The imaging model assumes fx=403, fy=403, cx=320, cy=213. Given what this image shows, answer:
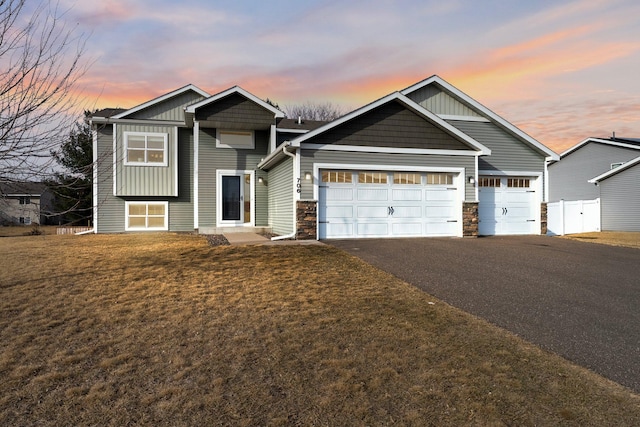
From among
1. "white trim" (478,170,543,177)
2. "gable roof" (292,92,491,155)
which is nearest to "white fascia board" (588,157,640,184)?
"white trim" (478,170,543,177)

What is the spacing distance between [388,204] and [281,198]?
377 cm

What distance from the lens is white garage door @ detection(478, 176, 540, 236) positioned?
583 inches

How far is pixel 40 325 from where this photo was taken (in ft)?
15.8

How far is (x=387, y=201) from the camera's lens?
13.0 m

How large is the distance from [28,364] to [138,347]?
93 centimetres

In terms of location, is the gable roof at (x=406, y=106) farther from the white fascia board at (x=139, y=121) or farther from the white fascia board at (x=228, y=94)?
the white fascia board at (x=139, y=121)

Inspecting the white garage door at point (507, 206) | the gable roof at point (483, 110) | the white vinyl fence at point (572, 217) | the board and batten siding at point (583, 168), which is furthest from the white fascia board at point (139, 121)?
the board and batten siding at point (583, 168)

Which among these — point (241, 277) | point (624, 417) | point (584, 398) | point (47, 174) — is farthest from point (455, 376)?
point (47, 174)

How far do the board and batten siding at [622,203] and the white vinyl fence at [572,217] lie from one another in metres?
1.72

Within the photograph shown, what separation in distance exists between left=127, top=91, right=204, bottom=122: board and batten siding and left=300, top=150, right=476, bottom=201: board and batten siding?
24.5ft

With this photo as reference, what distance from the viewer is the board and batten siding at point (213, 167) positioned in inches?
650

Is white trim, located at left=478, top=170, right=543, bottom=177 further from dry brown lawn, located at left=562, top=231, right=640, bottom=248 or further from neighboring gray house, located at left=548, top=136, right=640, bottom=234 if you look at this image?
dry brown lawn, located at left=562, top=231, right=640, bottom=248

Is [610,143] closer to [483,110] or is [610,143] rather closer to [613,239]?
[613,239]

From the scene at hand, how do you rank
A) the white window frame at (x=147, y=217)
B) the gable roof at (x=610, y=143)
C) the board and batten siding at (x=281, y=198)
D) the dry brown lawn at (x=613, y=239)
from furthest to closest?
the gable roof at (x=610, y=143) < the white window frame at (x=147, y=217) < the dry brown lawn at (x=613, y=239) < the board and batten siding at (x=281, y=198)
